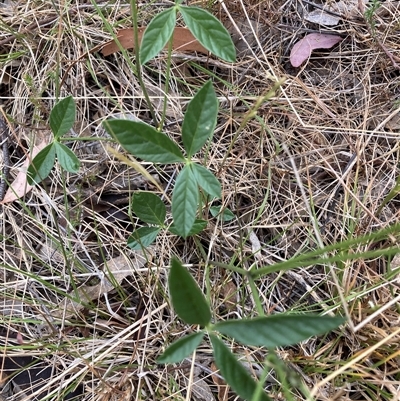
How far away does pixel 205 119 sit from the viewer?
2.81 feet

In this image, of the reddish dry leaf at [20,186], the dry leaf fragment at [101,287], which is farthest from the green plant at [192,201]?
the reddish dry leaf at [20,186]

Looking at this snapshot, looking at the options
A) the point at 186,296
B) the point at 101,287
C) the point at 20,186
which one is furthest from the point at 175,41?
the point at 186,296

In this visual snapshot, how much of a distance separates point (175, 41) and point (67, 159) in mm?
605

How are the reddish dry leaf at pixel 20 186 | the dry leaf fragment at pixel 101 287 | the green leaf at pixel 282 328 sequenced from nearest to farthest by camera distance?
the green leaf at pixel 282 328 → the dry leaf fragment at pixel 101 287 → the reddish dry leaf at pixel 20 186

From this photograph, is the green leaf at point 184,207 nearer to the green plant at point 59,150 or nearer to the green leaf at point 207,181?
the green leaf at point 207,181

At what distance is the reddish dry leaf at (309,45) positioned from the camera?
1.45 m

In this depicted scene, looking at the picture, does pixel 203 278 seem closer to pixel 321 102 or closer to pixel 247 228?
pixel 247 228

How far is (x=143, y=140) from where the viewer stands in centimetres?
83

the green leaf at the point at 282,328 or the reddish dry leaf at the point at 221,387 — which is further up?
the green leaf at the point at 282,328

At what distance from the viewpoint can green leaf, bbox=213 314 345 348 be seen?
56 cm

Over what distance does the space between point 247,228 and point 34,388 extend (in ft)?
2.32

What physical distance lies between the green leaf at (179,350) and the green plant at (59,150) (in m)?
0.55

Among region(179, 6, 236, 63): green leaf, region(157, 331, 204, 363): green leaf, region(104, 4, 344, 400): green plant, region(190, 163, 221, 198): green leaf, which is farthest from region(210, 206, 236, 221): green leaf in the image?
region(157, 331, 204, 363): green leaf

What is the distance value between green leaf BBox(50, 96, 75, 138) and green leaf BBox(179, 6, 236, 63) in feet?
1.15
